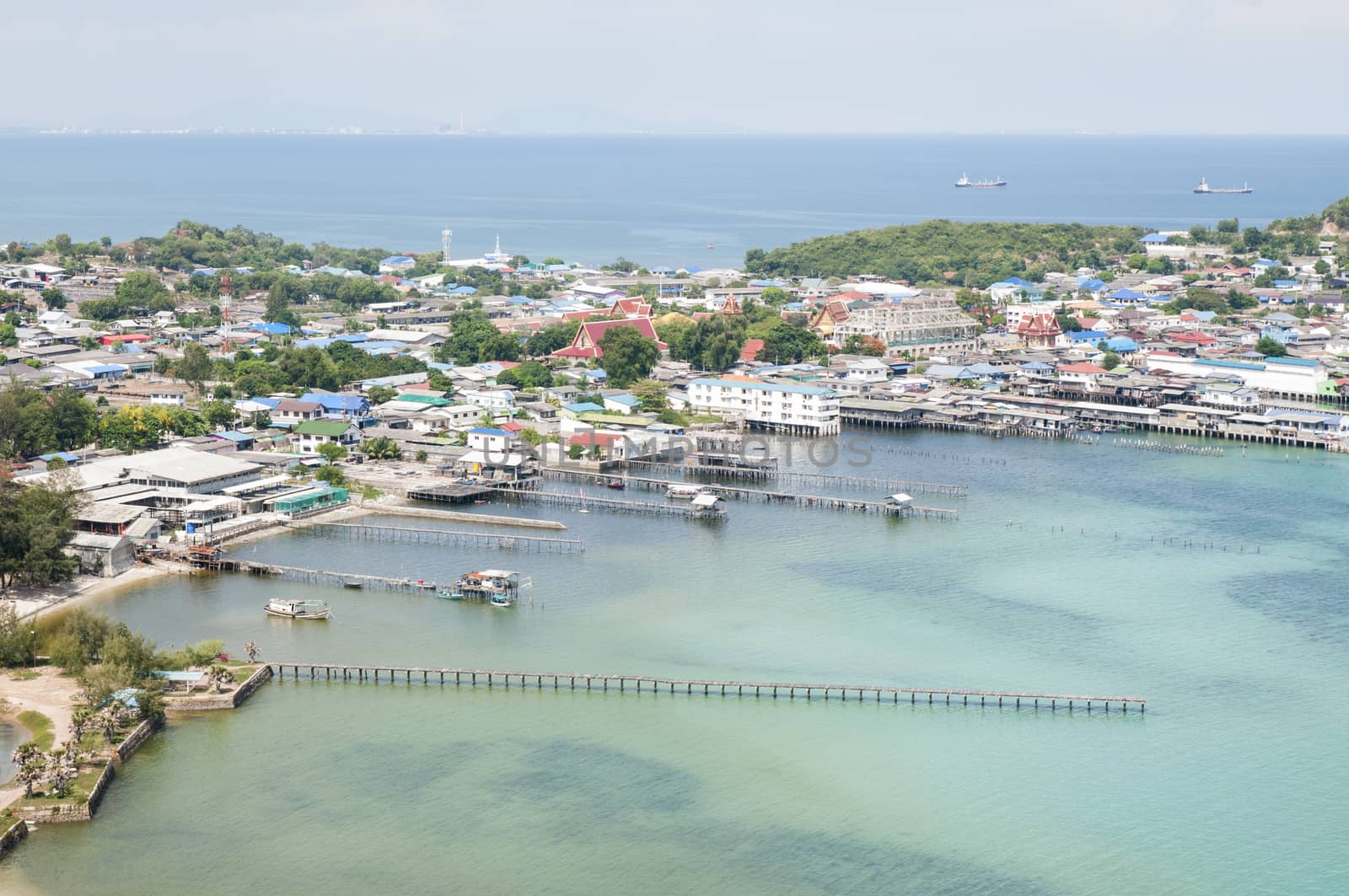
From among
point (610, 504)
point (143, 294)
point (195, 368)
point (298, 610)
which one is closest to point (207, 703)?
point (298, 610)

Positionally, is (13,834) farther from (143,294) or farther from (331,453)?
(143,294)

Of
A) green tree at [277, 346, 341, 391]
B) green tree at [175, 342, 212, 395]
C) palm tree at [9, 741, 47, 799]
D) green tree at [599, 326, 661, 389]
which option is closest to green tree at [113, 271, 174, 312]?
green tree at [175, 342, 212, 395]

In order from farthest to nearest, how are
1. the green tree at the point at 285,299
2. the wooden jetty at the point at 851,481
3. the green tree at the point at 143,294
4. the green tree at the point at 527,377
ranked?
the green tree at the point at 143,294 → the green tree at the point at 285,299 → the green tree at the point at 527,377 → the wooden jetty at the point at 851,481

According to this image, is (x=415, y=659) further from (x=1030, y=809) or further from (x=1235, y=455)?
(x=1235, y=455)

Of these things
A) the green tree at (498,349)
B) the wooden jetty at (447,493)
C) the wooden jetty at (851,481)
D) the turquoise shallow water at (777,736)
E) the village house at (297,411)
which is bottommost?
the turquoise shallow water at (777,736)

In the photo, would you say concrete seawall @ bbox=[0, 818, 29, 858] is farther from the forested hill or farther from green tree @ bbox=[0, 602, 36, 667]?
the forested hill

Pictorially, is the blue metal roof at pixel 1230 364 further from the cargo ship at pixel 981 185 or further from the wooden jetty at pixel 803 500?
the cargo ship at pixel 981 185

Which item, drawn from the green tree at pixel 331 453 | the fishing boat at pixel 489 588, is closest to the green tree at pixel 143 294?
the green tree at pixel 331 453
